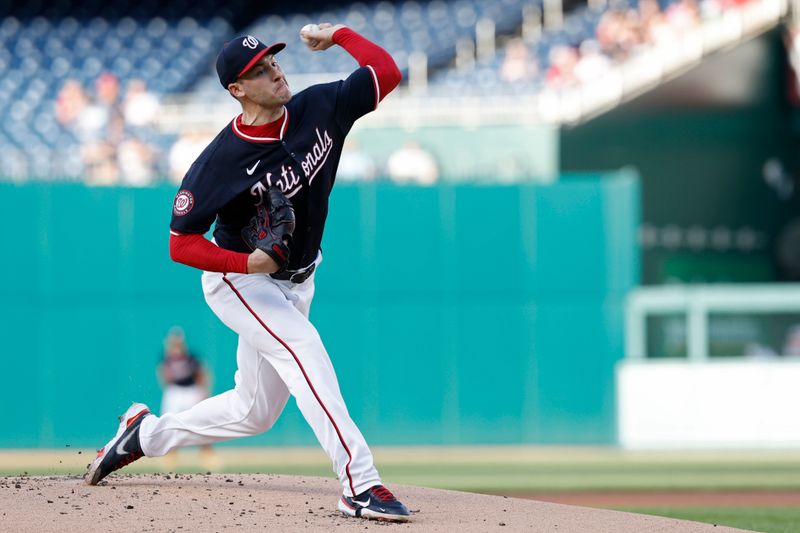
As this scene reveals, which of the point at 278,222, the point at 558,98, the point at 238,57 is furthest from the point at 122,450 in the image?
the point at 558,98

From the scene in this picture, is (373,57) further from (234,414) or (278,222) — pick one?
(234,414)

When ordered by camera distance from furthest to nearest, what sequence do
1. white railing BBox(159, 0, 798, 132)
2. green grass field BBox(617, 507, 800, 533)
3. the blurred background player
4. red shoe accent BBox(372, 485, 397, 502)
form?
1. white railing BBox(159, 0, 798, 132)
2. the blurred background player
3. green grass field BBox(617, 507, 800, 533)
4. red shoe accent BBox(372, 485, 397, 502)

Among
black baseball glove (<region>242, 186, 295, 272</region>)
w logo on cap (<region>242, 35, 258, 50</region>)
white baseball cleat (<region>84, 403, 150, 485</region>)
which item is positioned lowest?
white baseball cleat (<region>84, 403, 150, 485</region>)

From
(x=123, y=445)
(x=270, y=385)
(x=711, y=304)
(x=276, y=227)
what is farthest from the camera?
(x=711, y=304)

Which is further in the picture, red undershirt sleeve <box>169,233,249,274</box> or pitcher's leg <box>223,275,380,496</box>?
pitcher's leg <box>223,275,380,496</box>

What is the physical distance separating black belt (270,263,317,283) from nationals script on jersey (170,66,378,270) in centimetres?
3

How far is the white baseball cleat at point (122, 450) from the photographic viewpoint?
5215 mm

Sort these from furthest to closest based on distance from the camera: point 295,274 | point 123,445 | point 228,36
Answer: point 228,36
point 123,445
point 295,274

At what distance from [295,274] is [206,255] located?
1.56 ft

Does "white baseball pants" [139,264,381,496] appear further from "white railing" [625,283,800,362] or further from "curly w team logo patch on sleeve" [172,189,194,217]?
"white railing" [625,283,800,362]

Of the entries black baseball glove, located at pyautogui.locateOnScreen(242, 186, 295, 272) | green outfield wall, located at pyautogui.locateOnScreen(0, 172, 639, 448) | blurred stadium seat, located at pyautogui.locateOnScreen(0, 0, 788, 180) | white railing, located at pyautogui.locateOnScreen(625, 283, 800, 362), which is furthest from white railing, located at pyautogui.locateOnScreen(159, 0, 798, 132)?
black baseball glove, located at pyautogui.locateOnScreen(242, 186, 295, 272)

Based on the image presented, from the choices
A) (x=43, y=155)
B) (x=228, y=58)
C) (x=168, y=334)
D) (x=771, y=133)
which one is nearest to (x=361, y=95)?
(x=228, y=58)

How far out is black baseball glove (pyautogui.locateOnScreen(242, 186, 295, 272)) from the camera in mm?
4426

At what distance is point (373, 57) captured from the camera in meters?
4.89
